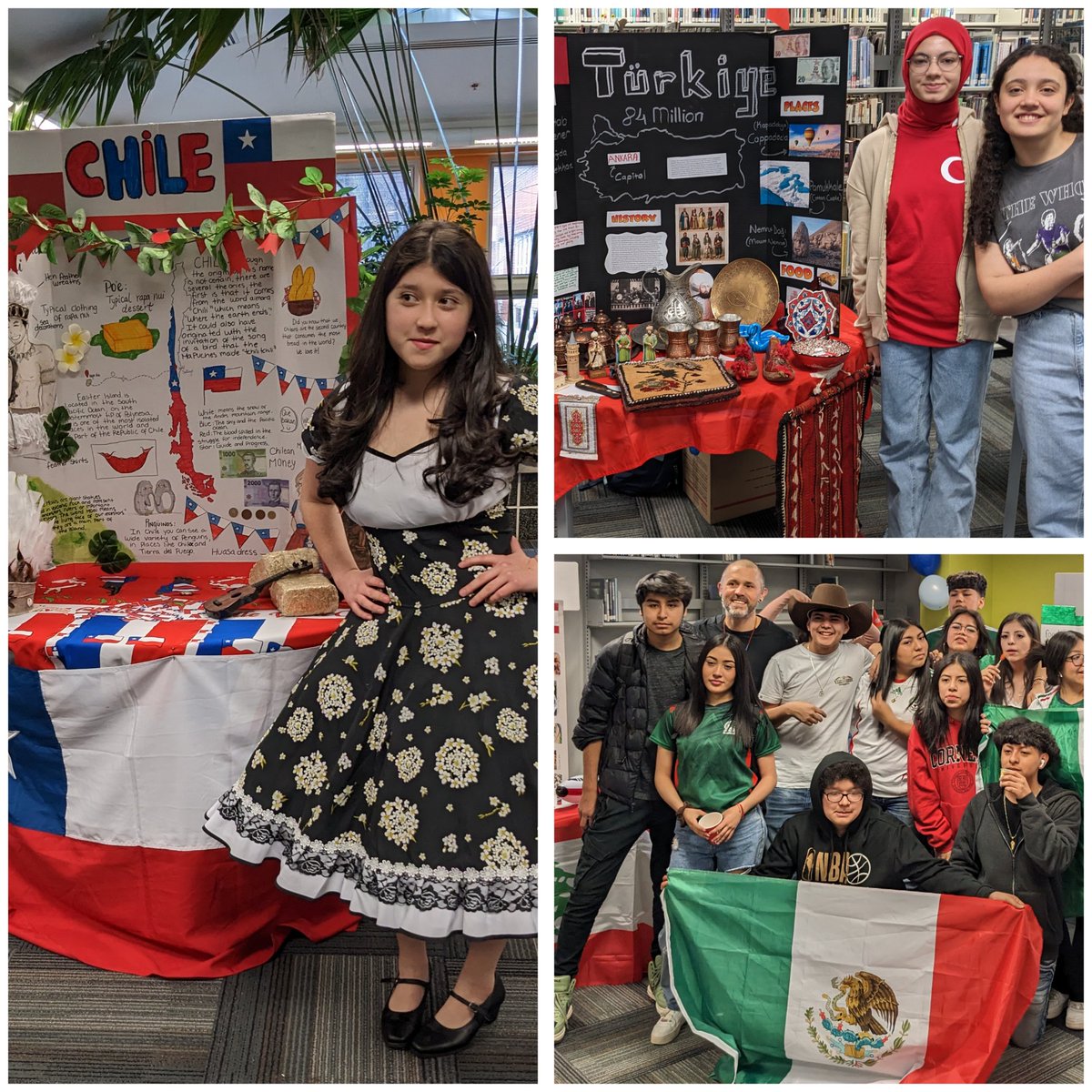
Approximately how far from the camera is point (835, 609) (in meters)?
2.01

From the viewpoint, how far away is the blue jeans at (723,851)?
7.02ft

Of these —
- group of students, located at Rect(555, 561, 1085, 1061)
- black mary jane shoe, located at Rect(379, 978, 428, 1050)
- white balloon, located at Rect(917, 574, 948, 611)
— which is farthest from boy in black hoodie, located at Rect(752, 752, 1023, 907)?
black mary jane shoe, located at Rect(379, 978, 428, 1050)

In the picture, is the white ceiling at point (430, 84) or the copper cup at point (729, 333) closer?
the copper cup at point (729, 333)

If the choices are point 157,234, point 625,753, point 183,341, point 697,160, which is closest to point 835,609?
point 625,753

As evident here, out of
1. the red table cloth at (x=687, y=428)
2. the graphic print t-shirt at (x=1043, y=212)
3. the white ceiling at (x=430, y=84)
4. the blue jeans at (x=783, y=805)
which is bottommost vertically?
the blue jeans at (x=783, y=805)

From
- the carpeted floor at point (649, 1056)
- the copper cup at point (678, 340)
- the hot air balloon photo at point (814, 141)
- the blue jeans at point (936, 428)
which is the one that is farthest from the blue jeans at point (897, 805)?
the hot air balloon photo at point (814, 141)

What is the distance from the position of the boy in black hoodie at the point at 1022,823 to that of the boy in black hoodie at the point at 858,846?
0.04m

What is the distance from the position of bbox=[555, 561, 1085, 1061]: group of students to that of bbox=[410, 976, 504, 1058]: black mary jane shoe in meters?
0.55

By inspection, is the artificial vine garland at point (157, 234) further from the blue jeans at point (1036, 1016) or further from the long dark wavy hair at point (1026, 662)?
the blue jeans at point (1036, 1016)

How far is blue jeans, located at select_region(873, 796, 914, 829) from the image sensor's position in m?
2.07

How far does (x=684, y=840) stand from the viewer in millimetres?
2201

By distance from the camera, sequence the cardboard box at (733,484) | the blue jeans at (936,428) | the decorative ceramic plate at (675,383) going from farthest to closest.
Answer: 1. the cardboard box at (733,484)
2. the decorative ceramic plate at (675,383)
3. the blue jeans at (936,428)

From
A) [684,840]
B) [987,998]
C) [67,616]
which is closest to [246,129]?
[67,616]

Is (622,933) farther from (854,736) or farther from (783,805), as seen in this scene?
(854,736)
